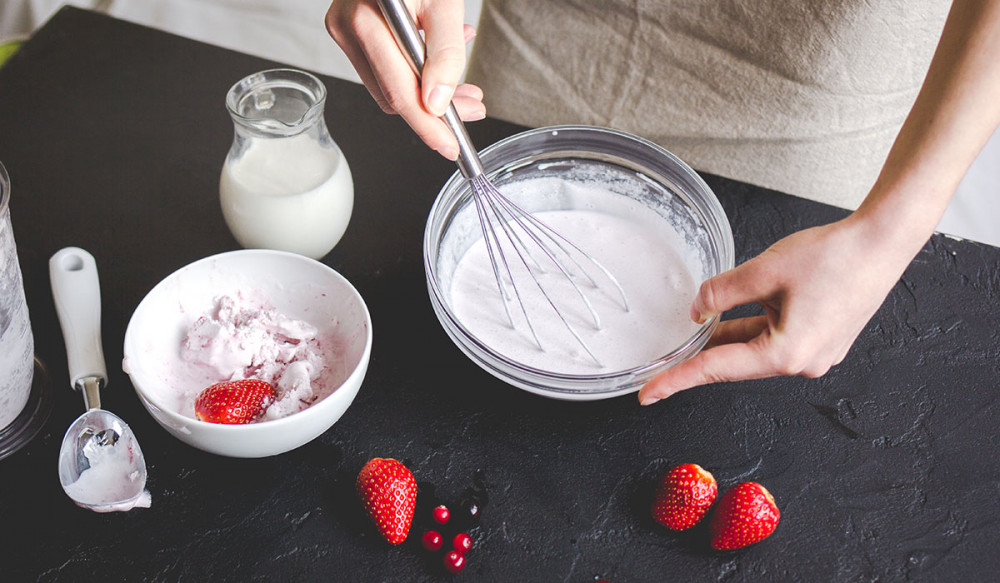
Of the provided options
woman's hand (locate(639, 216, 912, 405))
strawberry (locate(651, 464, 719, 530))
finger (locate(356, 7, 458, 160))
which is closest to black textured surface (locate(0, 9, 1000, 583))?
strawberry (locate(651, 464, 719, 530))

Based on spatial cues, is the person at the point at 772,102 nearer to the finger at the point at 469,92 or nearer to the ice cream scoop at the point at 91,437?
the finger at the point at 469,92

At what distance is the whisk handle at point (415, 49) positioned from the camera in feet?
3.06

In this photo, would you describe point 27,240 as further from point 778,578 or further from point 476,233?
point 778,578

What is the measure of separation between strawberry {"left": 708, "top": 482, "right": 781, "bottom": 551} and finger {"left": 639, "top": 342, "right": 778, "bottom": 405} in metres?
0.13

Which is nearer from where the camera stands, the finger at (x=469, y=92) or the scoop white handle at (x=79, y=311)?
the scoop white handle at (x=79, y=311)

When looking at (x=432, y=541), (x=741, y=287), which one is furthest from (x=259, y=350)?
(x=741, y=287)

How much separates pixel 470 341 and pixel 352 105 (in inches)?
22.8

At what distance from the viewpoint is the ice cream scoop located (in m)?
0.91

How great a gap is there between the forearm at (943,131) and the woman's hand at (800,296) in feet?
0.08

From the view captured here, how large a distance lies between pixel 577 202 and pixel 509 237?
0.19m

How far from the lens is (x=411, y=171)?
4.29ft

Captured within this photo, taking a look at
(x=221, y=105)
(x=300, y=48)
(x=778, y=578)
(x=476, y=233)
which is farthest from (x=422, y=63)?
(x=300, y=48)

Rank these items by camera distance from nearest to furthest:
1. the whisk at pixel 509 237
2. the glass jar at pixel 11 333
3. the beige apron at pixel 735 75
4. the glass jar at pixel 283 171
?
the glass jar at pixel 11 333 → the whisk at pixel 509 237 → the glass jar at pixel 283 171 → the beige apron at pixel 735 75

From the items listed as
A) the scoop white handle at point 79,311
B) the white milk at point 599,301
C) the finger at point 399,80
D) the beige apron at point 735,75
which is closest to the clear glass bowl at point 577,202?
the white milk at point 599,301
